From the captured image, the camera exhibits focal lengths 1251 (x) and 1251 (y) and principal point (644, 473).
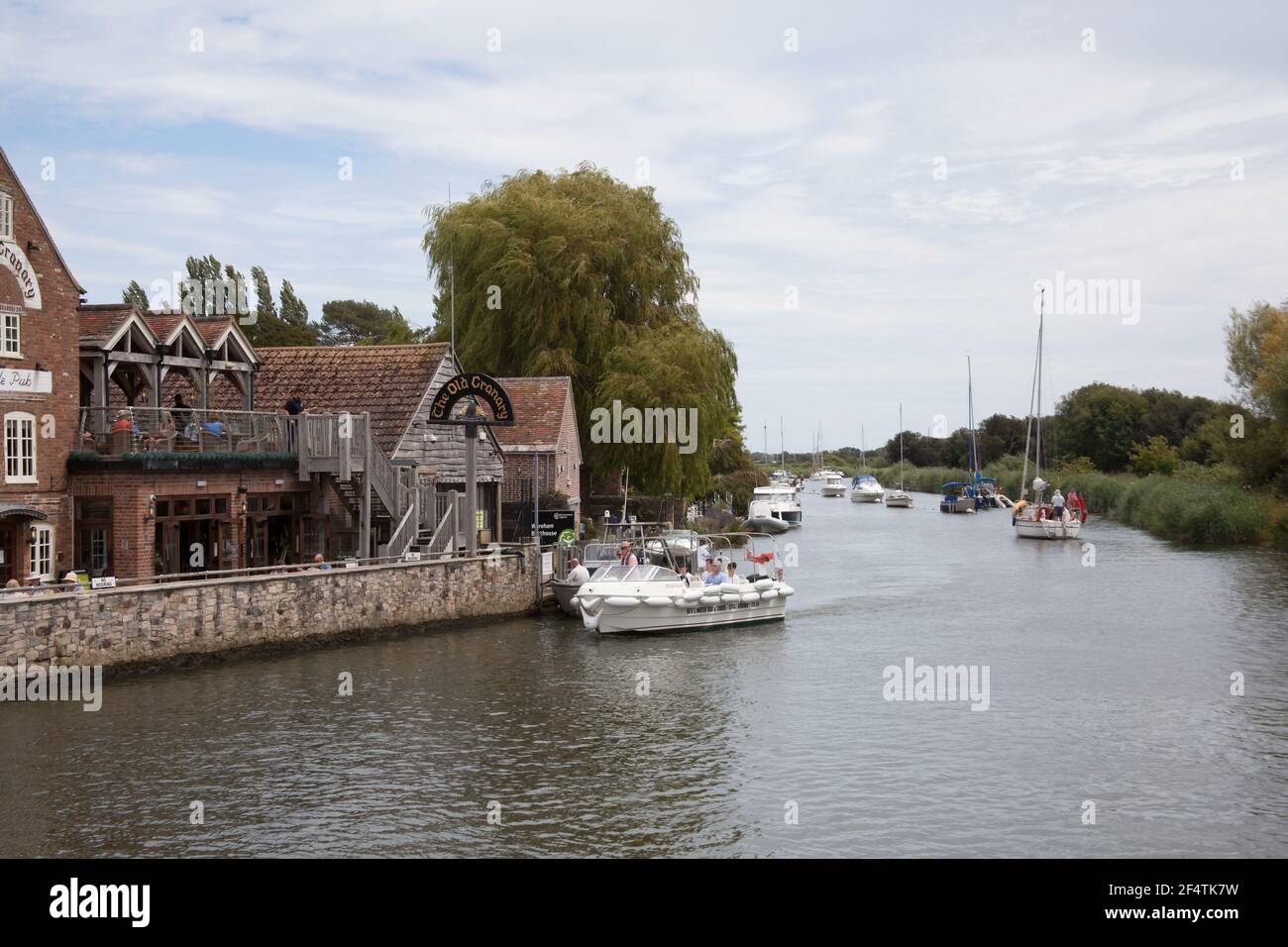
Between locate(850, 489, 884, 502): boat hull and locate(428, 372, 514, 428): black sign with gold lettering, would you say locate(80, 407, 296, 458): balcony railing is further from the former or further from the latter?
locate(850, 489, 884, 502): boat hull

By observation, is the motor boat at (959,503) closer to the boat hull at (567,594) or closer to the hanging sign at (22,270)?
the boat hull at (567,594)

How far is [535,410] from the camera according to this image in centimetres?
4897

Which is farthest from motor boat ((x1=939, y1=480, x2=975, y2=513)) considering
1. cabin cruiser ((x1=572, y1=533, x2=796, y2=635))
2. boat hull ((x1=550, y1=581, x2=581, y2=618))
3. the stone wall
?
boat hull ((x1=550, y1=581, x2=581, y2=618))

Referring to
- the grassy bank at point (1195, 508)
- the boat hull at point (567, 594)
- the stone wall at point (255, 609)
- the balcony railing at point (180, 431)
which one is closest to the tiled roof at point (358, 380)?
the stone wall at point (255, 609)

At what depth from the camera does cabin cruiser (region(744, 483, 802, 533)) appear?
85.2 metres

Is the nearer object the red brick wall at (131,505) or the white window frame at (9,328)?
the white window frame at (9,328)

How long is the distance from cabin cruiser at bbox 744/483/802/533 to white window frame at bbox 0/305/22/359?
202 ft

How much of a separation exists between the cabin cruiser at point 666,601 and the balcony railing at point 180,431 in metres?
9.51

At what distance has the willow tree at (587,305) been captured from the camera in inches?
2055

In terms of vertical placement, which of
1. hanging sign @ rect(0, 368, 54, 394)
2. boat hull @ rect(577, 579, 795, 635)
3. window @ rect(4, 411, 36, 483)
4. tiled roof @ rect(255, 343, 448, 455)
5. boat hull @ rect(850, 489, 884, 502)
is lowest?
boat hull @ rect(577, 579, 795, 635)
